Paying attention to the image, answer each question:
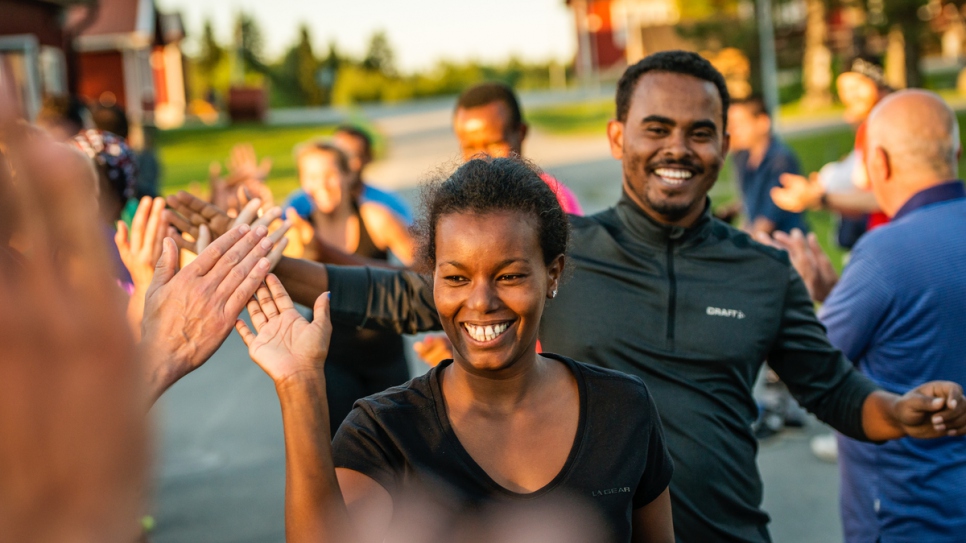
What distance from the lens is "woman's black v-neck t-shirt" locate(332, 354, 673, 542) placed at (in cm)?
204

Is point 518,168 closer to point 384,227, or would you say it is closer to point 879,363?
point 879,363

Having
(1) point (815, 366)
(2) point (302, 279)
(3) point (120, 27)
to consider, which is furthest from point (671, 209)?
(3) point (120, 27)

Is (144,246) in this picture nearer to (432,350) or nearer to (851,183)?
(432,350)

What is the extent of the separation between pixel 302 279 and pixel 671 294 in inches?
45.2

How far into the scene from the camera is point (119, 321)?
1221mm

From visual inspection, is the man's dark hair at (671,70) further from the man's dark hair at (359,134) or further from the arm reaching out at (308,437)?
the man's dark hair at (359,134)

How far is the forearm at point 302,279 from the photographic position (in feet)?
9.17

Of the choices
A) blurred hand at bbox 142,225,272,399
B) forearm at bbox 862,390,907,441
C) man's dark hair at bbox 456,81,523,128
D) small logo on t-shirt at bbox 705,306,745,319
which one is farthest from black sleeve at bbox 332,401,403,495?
man's dark hair at bbox 456,81,523,128

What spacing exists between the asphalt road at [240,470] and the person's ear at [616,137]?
0.29m

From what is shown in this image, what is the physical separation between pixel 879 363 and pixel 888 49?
32583 millimetres

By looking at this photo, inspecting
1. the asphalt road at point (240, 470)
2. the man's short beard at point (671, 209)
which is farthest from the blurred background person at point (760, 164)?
the man's short beard at point (671, 209)

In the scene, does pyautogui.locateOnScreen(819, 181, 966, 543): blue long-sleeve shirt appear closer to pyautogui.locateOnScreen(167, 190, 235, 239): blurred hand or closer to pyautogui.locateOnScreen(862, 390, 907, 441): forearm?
pyautogui.locateOnScreen(862, 390, 907, 441): forearm

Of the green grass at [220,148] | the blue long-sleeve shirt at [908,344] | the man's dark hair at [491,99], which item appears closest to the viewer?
the blue long-sleeve shirt at [908,344]

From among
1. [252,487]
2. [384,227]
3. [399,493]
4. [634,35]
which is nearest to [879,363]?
[399,493]
